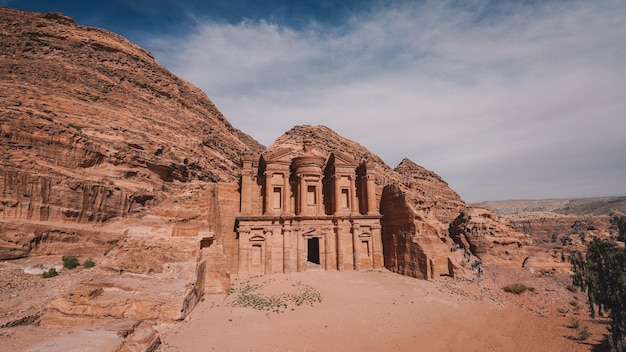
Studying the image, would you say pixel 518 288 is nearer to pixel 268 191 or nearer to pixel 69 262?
pixel 268 191

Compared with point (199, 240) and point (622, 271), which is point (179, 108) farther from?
point (622, 271)

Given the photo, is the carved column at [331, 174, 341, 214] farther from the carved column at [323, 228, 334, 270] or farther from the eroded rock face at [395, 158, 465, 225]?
the eroded rock face at [395, 158, 465, 225]

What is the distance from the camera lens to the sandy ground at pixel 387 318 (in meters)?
13.8

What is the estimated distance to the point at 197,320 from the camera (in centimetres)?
1455

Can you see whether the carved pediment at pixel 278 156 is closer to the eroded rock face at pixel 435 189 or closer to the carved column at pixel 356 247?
the carved column at pixel 356 247

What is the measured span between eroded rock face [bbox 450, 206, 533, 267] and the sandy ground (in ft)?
5.76

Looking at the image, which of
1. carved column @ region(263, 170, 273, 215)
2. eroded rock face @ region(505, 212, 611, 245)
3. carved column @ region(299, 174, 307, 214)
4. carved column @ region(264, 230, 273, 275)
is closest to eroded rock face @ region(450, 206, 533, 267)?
carved column @ region(299, 174, 307, 214)

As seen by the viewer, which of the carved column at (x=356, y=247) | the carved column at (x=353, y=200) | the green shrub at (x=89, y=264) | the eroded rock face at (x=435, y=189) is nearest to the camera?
the green shrub at (x=89, y=264)

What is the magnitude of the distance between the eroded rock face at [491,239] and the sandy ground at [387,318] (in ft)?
5.76

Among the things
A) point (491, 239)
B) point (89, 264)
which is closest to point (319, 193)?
point (491, 239)

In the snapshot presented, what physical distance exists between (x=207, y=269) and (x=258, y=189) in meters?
11.9

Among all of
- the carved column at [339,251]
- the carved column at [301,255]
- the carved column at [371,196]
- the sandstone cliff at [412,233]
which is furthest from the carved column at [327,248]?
the sandstone cliff at [412,233]

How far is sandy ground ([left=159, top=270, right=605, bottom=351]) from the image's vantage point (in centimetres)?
1377

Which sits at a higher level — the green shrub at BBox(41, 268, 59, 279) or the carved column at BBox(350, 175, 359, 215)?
the carved column at BBox(350, 175, 359, 215)
